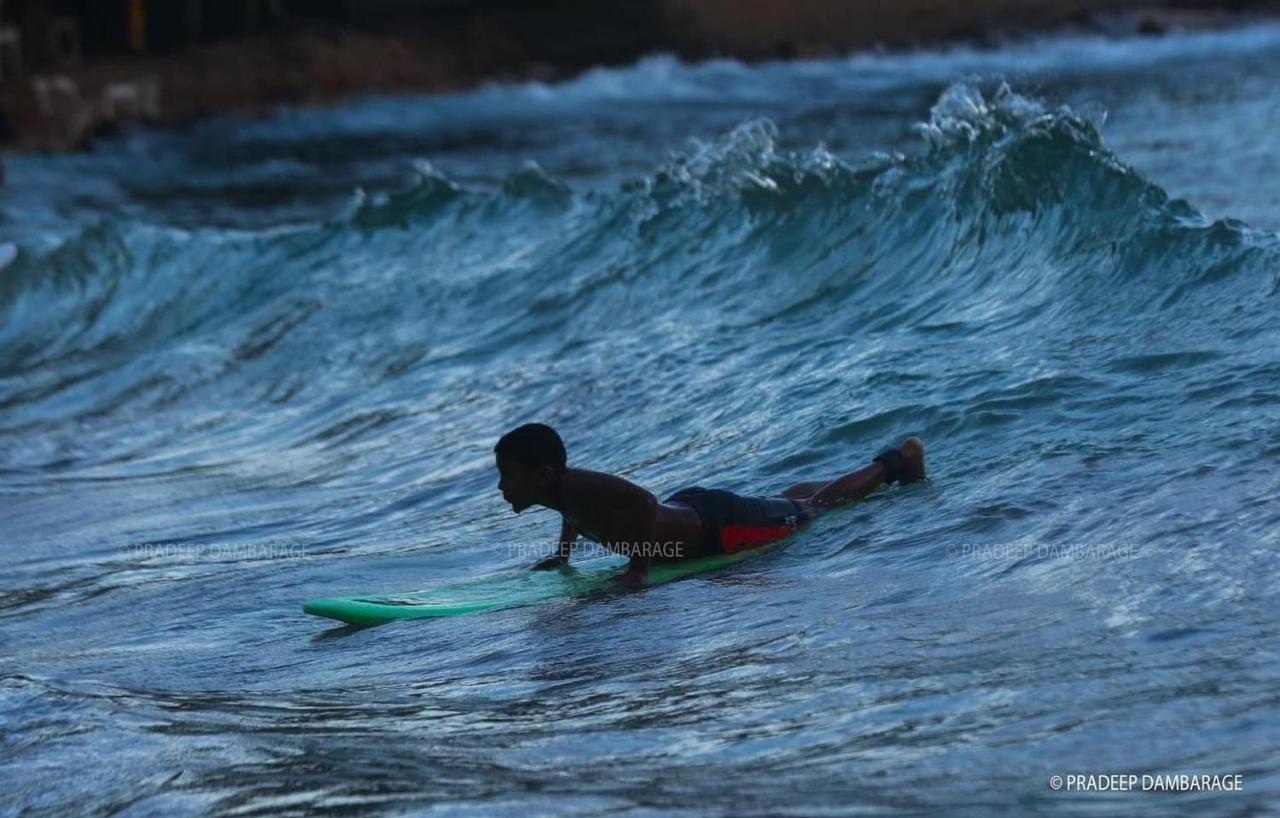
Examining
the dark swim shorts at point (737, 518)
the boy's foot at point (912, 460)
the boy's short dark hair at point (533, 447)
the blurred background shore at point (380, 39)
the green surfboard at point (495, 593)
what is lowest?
the green surfboard at point (495, 593)

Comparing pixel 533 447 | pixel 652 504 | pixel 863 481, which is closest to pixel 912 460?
pixel 863 481

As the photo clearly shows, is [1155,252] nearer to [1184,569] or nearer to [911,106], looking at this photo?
[1184,569]

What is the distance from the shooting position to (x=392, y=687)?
5.95 m

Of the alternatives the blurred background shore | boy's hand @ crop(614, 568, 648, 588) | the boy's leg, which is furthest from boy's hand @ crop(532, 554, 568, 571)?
the blurred background shore

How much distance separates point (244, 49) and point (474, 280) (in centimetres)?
2401

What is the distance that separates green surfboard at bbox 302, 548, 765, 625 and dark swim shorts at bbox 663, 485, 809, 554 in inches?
2.1

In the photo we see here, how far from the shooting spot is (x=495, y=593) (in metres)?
7.02

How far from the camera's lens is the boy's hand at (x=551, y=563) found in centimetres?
723

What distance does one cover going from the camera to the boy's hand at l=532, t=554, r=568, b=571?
23.7 feet

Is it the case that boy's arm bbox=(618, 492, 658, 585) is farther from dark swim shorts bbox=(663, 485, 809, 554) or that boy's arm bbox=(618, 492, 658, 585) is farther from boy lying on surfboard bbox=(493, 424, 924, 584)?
dark swim shorts bbox=(663, 485, 809, 554)

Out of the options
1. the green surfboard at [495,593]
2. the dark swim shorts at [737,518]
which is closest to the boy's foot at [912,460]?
the dark swim shorts at [737,518]

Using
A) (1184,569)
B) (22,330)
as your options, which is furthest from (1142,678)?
(22,330)

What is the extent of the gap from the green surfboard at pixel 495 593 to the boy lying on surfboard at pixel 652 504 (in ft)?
0.21

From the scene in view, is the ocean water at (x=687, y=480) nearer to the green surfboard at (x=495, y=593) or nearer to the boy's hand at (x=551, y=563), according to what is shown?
the green surfboard at (x=495, y=593)
